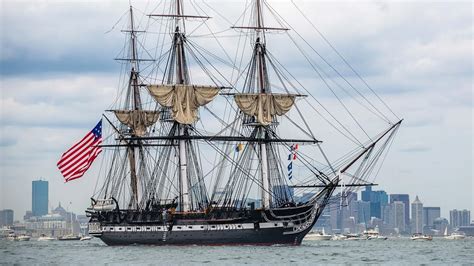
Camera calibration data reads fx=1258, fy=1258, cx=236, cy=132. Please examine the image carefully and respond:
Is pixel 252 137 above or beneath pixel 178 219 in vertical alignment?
above

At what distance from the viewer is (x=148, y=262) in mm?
112188

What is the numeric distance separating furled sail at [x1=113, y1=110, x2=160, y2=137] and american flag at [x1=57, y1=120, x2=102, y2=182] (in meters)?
21.3

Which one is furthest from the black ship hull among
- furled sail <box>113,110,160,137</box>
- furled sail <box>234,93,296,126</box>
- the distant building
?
furled sail <box>113,110,160,137</box>

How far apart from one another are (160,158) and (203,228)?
14.9 m

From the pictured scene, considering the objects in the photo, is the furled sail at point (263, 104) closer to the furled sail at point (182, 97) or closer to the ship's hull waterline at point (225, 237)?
the furled sail at point (182, 97)

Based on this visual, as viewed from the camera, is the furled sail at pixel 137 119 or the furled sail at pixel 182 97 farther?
the furled sail at pixel 137 119

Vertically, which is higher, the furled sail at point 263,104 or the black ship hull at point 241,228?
the furled sail at point 263,104

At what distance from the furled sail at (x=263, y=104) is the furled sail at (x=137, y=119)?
2082 centimetres

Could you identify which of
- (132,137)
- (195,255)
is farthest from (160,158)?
(195,255)

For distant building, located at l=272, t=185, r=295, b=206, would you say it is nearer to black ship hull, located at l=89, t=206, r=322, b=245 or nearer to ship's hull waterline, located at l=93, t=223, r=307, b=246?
black ship hull, located at l=89, t=206, r=322, b=245

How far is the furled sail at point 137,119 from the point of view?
524ft

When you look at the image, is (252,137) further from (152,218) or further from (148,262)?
(148,262)

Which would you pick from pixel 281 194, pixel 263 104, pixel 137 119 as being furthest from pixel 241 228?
pixel 137 119

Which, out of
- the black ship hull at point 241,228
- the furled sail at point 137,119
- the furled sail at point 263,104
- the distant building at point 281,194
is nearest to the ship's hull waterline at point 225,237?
the black ship hull at point 241,228
